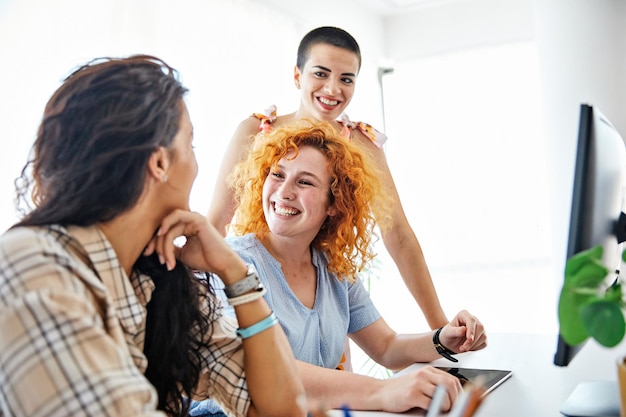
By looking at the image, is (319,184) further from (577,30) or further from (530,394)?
(577,30)

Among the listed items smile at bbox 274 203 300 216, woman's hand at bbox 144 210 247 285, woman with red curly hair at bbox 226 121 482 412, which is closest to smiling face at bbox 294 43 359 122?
woman with red curly hair at bbox 226 121 482 412

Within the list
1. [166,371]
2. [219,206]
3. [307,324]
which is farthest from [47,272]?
[219,206]

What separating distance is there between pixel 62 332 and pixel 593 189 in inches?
28.4

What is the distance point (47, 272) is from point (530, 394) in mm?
935

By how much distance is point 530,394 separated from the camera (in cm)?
136

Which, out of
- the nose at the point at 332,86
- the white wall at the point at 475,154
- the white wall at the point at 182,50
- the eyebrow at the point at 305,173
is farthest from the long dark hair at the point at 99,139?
the white wall at the point at 475,154

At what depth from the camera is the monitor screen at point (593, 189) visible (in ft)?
3.00

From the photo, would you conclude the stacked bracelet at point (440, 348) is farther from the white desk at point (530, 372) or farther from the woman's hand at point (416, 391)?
the woman's hand at point (416, 391)

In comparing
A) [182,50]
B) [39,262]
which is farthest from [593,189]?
[182,50]

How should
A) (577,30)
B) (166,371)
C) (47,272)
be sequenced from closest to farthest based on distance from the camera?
(47,272) → (166,371) → (577,30)

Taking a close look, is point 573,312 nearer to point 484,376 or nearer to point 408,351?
point 484,376

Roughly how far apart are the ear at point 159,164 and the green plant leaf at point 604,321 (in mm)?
659

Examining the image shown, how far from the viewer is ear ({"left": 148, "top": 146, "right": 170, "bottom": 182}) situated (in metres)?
1.08

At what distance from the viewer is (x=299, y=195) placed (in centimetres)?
187
